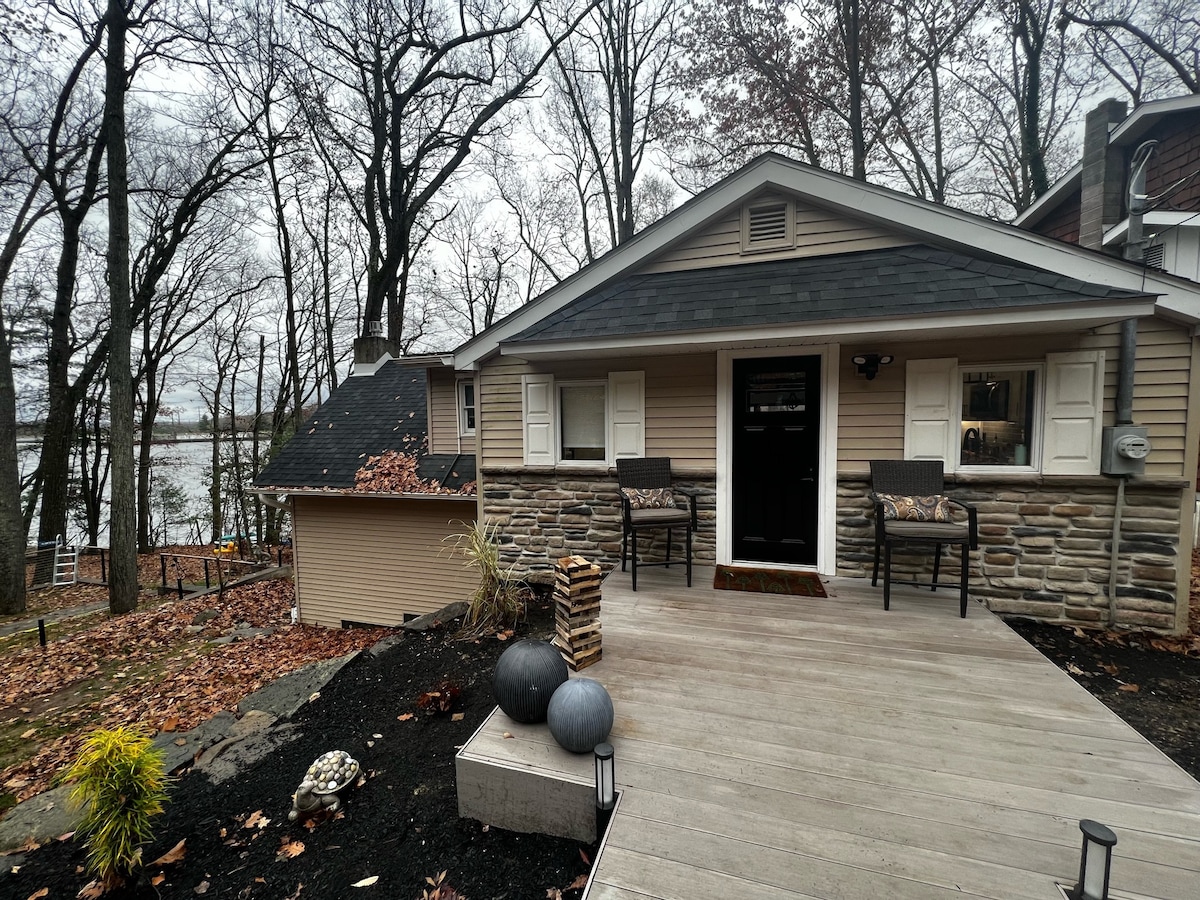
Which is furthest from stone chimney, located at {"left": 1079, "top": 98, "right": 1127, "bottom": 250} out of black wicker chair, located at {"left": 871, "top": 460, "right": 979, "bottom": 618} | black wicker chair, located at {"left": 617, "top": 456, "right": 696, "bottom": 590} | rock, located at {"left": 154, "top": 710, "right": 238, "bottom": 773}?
rock, located at {"left": 154, "top": 710, "right": 238, "bottom": 773}

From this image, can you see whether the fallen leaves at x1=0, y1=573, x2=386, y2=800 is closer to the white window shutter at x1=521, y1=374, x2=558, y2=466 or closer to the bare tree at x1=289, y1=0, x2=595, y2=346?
the white window shutter at x1=521, y1=374, x2=558, y2=466

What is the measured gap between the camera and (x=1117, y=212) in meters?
6.37

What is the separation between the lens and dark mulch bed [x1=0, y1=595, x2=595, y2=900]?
78.1 inches

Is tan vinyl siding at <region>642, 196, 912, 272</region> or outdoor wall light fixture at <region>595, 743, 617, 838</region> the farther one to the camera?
tan vinyl siding at <region>642, 196, 912, 272</region>

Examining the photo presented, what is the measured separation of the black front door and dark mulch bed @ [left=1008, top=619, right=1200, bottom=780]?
182 cm

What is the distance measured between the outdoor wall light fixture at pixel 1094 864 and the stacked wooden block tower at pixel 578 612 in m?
2.17

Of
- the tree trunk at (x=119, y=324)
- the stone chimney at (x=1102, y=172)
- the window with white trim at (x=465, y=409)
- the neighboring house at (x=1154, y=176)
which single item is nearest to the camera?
the neighboring house at (x=1154, y=176)

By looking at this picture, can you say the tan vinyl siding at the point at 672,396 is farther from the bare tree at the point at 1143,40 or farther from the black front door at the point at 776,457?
the bare tree at the point at 1143,40

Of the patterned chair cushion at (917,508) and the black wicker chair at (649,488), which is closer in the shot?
the patterned chair cushion at (917,508)

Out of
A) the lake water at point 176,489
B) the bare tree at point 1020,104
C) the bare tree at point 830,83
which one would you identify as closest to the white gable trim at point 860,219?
the bare tree at point 830,83

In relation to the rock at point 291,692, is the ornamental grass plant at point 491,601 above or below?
above

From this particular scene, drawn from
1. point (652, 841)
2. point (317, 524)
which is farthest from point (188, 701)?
point (652, 841)

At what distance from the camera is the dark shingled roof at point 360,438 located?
7.53 m

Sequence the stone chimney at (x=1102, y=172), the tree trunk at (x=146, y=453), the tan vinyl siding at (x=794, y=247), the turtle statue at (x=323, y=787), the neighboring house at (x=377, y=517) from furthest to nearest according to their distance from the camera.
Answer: the tree trunk at (x=146, y=453) → the neighboring house at (x=377, y=517) → the stone chimney at (x=1102, y=172) → the tan vinyl siding at (x=794, y=247) → the turtle statue at (x=323, y=787)
